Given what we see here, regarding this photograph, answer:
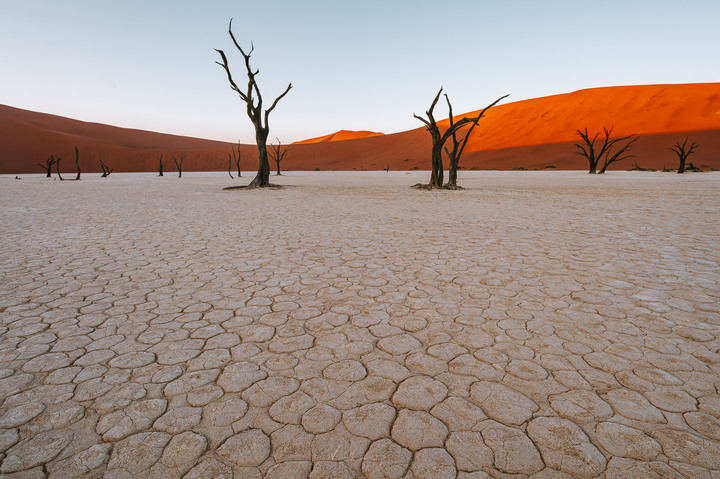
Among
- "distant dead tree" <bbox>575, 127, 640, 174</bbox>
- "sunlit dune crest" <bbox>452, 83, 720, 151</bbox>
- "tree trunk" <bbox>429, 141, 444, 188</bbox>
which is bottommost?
"tree trunk" <bbox>429, 141, 444, 188</bbox>

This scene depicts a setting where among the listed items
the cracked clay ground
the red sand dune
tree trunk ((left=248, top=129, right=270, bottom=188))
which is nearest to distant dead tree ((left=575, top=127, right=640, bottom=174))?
the red sand dune

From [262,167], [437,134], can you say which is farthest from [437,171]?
[262,167]

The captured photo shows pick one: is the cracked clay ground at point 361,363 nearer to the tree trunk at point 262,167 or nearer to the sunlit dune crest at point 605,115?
the tree trunk at point 262,167

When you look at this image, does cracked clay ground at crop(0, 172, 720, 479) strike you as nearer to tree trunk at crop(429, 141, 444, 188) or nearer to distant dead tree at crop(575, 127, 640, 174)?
tree trunk at crop(429, 141, 444, 188)

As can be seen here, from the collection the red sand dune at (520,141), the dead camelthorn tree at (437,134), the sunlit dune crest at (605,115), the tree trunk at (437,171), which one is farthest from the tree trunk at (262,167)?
the sunlit dune crest at (605,115)

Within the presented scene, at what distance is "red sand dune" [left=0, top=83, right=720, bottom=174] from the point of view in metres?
40.9

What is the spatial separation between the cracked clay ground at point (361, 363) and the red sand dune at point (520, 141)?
4069 cm

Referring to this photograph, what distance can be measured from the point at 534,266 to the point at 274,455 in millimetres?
3788

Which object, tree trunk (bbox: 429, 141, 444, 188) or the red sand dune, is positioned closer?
tree trunk (bbox: 429, 141, 444, 188)

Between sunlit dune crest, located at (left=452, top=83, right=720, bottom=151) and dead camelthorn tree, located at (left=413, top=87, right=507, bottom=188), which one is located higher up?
sunlit dune crest, located at (left=452, top=83, right=720, bottom=151)

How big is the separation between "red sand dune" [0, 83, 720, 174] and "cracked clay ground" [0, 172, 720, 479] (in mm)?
40687

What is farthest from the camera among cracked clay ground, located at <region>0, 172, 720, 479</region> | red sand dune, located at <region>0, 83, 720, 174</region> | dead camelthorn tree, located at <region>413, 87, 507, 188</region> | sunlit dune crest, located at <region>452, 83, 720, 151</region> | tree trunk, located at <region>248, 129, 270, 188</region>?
sunlit dune crest, located at <region>452, 83, 720, 151</region>

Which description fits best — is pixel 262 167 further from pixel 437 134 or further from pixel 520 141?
pixel 520 141

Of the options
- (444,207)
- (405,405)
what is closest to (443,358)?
(405,405)
